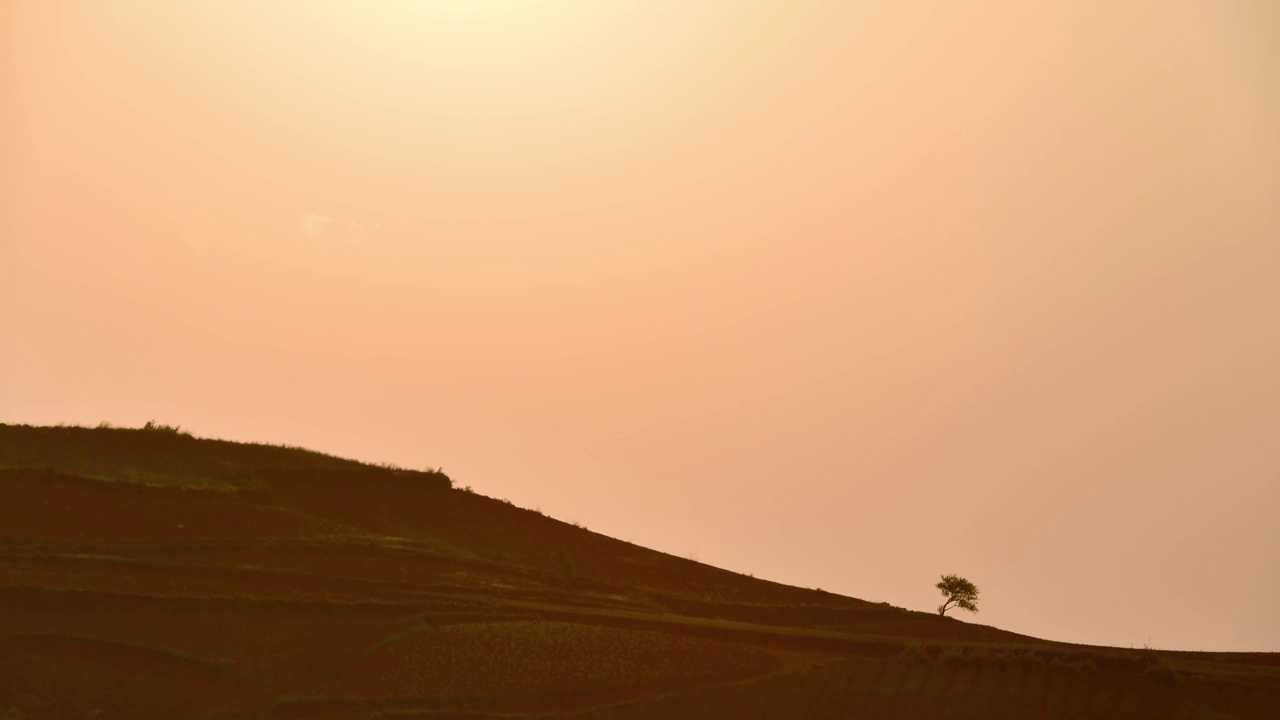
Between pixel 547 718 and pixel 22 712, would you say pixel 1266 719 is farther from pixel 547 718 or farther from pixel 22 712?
pixel 22 712

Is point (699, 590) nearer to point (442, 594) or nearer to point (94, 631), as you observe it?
point (442, 594)

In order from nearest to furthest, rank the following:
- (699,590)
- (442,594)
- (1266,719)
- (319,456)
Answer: (1266,719)
(442,594)
(699,590)
(319,456)

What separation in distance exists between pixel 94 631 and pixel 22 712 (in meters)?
3.91

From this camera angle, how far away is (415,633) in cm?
3100

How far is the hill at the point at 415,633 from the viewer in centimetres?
2711

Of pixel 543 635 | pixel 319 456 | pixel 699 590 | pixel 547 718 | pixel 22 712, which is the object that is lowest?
pixel 22 712

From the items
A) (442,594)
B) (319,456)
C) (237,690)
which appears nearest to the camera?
(237,690)

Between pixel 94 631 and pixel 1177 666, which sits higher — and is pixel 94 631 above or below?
below

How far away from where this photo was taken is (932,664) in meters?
29.0

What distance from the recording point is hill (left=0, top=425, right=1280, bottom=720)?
27109mm

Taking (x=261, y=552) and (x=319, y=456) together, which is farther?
(x=319, y=456)

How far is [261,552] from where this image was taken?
119 ft

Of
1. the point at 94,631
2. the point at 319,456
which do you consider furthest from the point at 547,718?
the point at 319,456

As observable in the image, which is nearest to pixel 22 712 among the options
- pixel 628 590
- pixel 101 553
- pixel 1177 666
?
pixel 101 553
